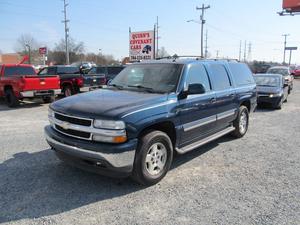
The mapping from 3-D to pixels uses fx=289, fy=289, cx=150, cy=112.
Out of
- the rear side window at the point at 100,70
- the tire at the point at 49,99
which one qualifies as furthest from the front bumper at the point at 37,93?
the rear side window at the point at 100,70

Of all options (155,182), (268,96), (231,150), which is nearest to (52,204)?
(155,182)

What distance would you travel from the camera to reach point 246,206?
3777 millimetres

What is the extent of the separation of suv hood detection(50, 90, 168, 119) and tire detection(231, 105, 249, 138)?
307 centimetres

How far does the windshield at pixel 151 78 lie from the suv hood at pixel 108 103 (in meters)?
0.29

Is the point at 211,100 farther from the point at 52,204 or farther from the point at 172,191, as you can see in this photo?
the point at 52,204

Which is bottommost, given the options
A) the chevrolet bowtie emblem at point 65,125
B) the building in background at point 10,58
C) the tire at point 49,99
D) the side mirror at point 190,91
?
the tire at point 49,99

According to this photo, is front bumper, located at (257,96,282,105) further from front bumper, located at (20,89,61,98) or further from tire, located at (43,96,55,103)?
tire, located at (43,96,55,103)

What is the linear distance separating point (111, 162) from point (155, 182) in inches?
37.5

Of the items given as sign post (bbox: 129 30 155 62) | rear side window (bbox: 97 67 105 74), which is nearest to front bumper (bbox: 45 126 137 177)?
rear side window (bbox: 97 67 105 74)

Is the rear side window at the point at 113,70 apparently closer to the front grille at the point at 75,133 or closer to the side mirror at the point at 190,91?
the side mirror at the point at 190,91

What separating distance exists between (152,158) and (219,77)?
2686 millimetres

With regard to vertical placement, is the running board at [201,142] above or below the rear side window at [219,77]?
below

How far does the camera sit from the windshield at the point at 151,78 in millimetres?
4930

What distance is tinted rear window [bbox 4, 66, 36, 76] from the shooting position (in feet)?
42.8
